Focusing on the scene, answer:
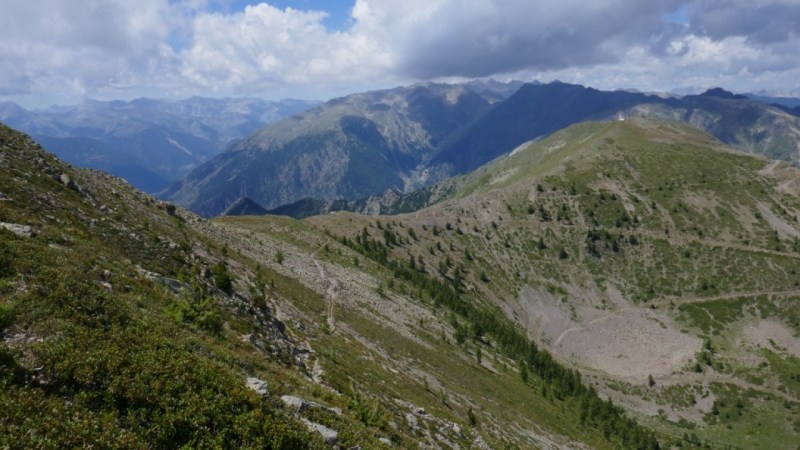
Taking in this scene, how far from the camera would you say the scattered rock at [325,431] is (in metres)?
15.7

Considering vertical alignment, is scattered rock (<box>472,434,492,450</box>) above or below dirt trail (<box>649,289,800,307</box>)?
below

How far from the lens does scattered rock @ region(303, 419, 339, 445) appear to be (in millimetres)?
15698

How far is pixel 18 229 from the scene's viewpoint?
22.0 metres

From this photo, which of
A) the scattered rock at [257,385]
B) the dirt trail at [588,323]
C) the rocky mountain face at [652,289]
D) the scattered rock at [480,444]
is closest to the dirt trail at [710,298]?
the rocky mountain face at [652,289]

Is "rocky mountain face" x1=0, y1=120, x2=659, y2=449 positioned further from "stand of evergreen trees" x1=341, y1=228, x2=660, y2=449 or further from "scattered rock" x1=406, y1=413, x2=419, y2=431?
"stand of evergreen trees" x1=341, y1=228, x2=660, y2=449

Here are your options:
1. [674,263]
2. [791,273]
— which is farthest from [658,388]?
[791,273]

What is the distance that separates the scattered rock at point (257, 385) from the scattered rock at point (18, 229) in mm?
14657

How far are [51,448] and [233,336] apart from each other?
15.5m

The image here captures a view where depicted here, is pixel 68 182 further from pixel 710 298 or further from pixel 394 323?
pixel 710 298

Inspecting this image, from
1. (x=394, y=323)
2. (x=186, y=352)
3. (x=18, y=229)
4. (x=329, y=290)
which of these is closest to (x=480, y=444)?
(x=186, y=352)

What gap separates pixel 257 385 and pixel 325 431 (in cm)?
326

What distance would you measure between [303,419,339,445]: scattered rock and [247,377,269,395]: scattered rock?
6.59ft

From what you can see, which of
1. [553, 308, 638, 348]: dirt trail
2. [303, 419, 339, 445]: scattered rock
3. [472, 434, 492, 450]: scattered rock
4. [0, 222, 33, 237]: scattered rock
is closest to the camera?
[303, 419, 339, 445]: scattered rock

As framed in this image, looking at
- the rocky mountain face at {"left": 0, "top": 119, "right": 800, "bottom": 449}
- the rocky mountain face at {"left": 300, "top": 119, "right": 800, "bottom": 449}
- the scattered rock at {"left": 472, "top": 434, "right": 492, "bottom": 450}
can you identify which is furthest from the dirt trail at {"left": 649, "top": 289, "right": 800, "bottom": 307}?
the scattered rock at {"left": 472, "top": 434, "right": 492, "bottom": 450}
